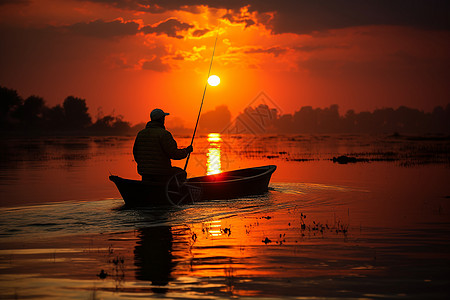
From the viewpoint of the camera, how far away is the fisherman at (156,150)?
15625 millimetres

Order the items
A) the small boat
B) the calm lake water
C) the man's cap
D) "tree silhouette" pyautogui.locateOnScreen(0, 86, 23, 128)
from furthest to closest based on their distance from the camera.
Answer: "tree silhouette" pyautogui.locateOnScreen(0, 86, 23, 128) < the small boat < the man's cap < the calm lake water

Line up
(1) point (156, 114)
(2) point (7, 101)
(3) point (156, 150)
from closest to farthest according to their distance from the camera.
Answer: (1) point (156, 114) < (3) point (156, 150) < (2) point (7, 101)

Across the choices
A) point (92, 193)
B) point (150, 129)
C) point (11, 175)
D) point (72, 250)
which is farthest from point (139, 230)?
point (11, 175)

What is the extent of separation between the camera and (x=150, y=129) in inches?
617

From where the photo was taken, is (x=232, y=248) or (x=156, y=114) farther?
(x=156, y=114)

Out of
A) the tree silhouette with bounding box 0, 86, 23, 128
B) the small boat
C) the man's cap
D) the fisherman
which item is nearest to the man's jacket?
the fisherman

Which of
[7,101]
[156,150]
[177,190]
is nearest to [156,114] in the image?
[156,150]

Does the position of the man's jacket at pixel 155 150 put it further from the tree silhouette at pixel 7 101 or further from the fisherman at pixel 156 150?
the tree silhouette at pixel 7 101

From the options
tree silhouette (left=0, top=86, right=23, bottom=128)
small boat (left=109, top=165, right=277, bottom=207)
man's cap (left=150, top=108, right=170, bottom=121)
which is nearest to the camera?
man's cap (left=150, top=108, right=170, bottom=121)

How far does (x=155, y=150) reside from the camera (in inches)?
624

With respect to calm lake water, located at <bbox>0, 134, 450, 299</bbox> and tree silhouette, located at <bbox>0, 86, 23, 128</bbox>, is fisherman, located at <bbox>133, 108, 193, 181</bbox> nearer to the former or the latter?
calm lake water, located at <bbox>0, 134, 450, 299</bbox>

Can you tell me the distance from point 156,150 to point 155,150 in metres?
0.03

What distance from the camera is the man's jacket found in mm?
15617

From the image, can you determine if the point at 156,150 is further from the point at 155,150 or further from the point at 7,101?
the point at 7,101
